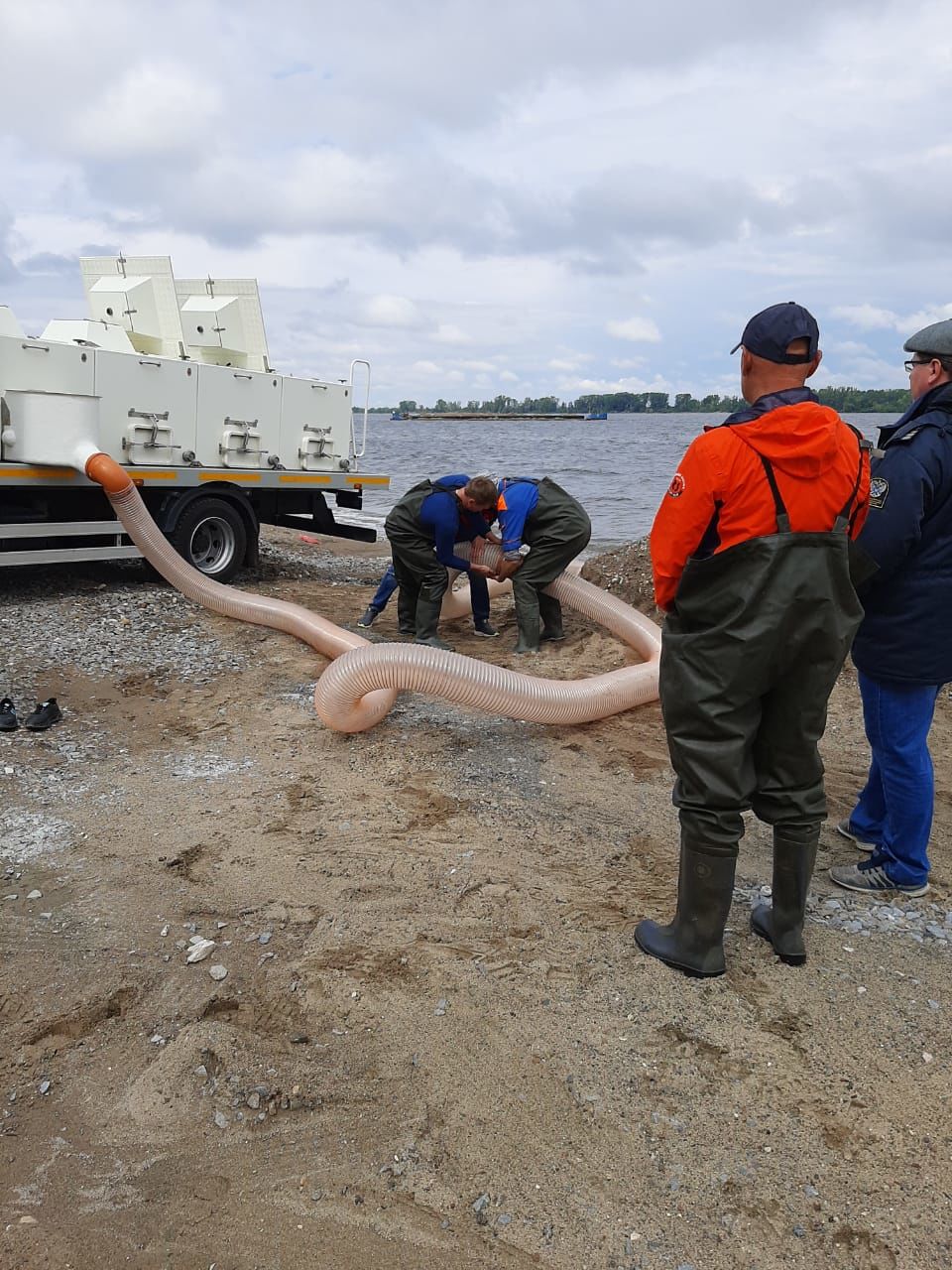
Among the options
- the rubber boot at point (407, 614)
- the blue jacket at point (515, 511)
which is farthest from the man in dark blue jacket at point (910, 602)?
the rubber boot at point (407, 614)

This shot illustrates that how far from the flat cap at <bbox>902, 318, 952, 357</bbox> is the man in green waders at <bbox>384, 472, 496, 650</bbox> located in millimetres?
3937

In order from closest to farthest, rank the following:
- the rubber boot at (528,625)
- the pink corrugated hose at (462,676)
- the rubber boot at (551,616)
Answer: the pink corrugated hose at (462,676), the rubber boot at (528,625), the rubber boot at (551,616)

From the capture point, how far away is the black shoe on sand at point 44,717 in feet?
18.5

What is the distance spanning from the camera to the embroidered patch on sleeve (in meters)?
3.43

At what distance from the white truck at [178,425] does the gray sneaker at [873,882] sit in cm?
710

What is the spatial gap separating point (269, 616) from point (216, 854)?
13.7 ft

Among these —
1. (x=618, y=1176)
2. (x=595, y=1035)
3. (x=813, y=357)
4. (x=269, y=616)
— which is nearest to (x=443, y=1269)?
(x=618, y=1176)

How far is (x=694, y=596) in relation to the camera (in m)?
2.96

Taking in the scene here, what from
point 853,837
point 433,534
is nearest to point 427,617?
point 433,534

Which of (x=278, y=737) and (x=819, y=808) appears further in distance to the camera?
(x=278, y=737)

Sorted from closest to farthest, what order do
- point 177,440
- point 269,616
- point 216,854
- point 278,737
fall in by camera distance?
point 216,854 < point 278,737 < point 269,616 < point 177,440

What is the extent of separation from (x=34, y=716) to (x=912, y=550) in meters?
4.84

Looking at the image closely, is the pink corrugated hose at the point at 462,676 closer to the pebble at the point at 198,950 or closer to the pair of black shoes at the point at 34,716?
the pair of black shoes at the point at 34,716

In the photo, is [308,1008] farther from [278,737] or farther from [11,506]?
[11,506]
